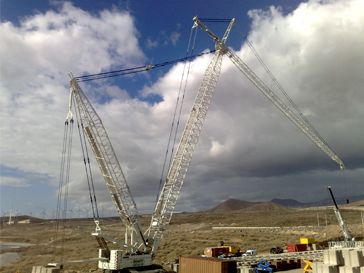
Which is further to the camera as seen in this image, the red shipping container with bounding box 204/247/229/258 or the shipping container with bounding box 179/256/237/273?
the red shipping container with bounding box 204/247/229/258

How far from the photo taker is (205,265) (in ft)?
156

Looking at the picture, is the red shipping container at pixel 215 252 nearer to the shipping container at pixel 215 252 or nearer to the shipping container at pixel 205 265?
the shipping container at pixel 215 252

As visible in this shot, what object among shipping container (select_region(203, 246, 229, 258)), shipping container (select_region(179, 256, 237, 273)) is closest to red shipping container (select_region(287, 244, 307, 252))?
shipping container (select_region(203, 246, 229, 258))

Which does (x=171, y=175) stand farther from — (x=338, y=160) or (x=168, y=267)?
(x=338, y=160)

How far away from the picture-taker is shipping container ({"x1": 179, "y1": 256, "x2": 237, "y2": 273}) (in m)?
45.0

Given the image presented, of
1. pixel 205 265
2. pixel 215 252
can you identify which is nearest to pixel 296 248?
pixel 215 252

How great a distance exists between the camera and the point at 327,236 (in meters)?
99.9

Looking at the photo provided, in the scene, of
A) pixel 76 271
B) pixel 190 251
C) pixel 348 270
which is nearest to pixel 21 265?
pixel 76 271

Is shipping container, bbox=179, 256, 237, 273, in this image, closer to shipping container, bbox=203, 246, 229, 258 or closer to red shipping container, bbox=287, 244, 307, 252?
shipping container, bbox=203, 246, 229, 258

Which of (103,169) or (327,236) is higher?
(103,169)

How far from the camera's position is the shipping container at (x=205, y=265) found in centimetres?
4497

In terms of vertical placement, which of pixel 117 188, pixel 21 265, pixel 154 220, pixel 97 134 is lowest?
pixel 21 265

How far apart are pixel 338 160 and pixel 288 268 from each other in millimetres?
43373

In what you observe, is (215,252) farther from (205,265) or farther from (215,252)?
(205,265)
